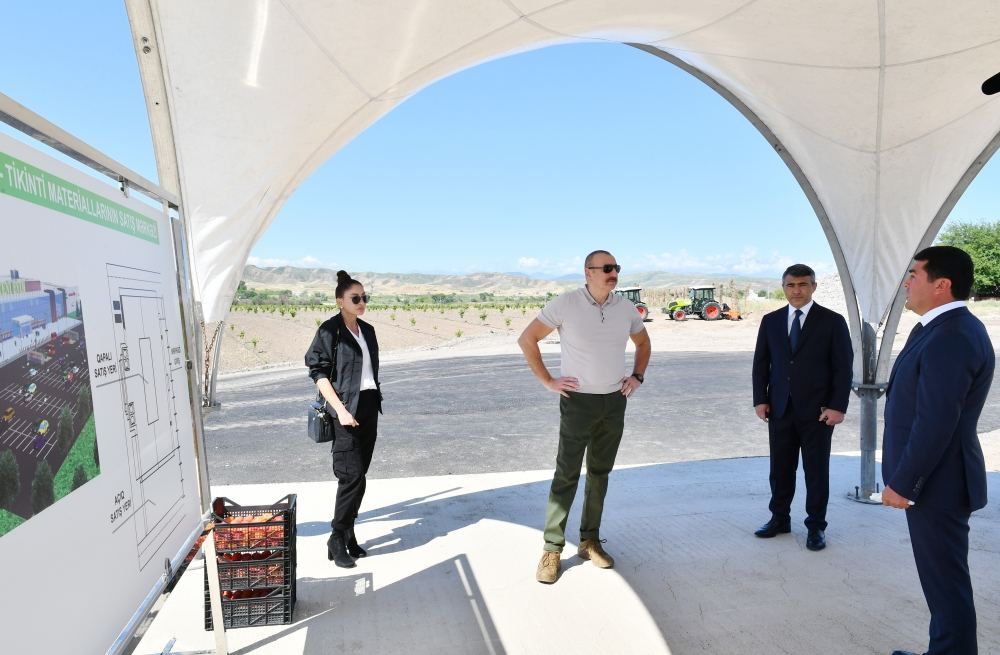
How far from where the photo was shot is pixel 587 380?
12.0ft

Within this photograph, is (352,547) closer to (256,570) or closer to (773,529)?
(256,570)

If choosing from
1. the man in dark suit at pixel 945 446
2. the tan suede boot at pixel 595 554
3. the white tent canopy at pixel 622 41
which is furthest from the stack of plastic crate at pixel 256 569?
the man in dark suit at pixel 945 446

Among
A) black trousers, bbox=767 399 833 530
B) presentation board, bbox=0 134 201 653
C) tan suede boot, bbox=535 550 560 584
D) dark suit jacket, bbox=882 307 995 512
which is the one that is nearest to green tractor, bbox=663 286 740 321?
black trousers, bbox=767 399 833 530

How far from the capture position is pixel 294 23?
3.15 metres

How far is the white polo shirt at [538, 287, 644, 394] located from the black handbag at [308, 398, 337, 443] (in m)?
1.43

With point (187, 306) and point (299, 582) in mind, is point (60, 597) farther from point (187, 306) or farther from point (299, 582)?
point (299, 582)

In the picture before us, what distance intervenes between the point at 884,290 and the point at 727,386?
29.9 ft

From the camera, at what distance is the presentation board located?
1298mm

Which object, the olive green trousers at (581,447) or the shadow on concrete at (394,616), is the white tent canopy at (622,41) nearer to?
the shadow on concrete at (394,616)

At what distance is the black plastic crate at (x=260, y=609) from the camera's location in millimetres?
3096

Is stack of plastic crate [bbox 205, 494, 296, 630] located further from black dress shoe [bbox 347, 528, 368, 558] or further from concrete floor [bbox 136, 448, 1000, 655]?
black dress shoe [bbox 347, 528, 368, 558]

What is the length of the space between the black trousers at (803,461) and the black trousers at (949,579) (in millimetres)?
1553

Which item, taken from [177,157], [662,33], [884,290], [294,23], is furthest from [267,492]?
[884,290]

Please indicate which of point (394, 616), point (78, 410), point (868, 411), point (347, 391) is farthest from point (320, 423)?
point (868, 411)
